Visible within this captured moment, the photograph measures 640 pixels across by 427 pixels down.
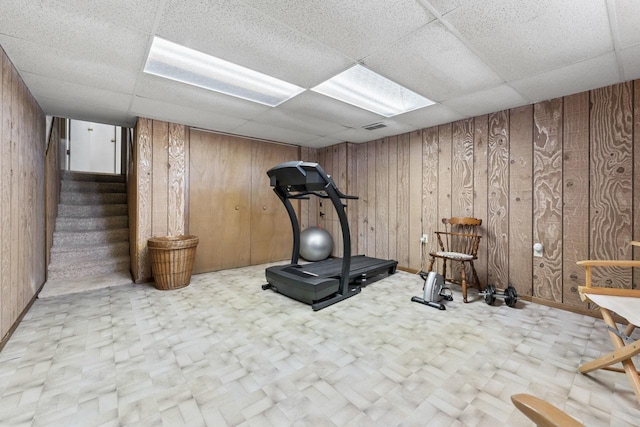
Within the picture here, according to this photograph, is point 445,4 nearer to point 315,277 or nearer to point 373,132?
point 315,277

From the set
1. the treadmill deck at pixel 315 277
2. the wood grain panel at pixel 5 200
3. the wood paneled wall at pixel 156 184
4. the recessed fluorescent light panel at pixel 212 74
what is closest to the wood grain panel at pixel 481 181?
the treadmill deck at pixel 315 277

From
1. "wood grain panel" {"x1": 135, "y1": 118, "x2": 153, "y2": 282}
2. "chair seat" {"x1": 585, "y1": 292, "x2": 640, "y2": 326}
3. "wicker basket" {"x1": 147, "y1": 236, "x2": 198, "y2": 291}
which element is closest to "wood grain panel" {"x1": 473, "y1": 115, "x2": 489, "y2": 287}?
"chair seat" {"x1": 585, "y1": 292, "x2": 640, "y2": 326}

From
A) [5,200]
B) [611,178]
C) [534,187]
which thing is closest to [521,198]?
[534,187]

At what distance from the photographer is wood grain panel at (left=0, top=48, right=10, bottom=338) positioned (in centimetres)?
200

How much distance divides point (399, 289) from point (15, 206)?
3.82 m

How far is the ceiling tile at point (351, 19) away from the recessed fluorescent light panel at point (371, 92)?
18.3 inches

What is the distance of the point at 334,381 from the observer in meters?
1.67

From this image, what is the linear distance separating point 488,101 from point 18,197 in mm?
4557

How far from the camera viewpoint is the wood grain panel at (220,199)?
4.13 meters

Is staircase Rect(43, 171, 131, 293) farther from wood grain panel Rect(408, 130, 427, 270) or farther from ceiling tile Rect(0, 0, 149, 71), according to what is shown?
wood grain panel Rect(408, 130, 427, 270)

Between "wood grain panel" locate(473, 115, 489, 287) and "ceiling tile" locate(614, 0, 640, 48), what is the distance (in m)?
1.52

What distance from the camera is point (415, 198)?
13.5ft

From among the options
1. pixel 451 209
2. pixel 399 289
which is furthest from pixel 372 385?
pixel 451 209

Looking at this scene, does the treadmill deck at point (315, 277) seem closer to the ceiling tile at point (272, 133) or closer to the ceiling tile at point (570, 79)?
the ceiling tile at point (272, 133)
